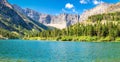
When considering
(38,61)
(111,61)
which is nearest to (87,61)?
(111,61)

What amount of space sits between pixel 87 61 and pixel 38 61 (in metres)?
14.5

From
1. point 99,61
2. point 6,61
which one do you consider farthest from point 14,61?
point 99,61

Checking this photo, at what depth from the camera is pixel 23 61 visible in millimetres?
73438

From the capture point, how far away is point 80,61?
2931 inches

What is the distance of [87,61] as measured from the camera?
244 feet

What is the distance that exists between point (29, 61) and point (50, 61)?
620 centimetres

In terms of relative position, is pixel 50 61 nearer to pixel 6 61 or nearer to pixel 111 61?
pixel 6 61

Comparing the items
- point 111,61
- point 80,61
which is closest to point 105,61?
point 111,61

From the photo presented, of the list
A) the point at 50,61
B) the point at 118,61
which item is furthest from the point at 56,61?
the point at 118,61

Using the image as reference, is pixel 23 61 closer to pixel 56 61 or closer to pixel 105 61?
pixel 56 61

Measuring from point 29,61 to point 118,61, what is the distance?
2614cm

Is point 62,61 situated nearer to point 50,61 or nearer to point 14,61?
Answer: point 50,61

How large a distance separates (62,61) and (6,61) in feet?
53.6

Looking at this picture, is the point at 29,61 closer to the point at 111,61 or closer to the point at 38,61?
the point at 38,61
